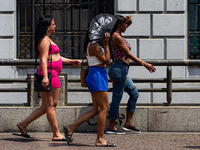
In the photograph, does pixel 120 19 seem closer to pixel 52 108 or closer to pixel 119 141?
pixel 52 108

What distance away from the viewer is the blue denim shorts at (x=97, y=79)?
5586 millimetres

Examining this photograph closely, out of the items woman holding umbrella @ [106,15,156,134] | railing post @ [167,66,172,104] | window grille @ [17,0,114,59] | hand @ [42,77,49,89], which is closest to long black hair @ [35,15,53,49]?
hand @ [42,77,49,89]

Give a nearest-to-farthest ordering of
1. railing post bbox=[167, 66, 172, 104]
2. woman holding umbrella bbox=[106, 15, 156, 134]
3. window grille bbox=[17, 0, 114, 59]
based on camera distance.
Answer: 1. woman holding umbrella bbox=[106, 15, 156, 134]
2. railing post bbox=[167, 66, 172, 104]
3. window grille bbox=[17, 0, 114, 59]

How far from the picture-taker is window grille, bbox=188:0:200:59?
11.5 metres

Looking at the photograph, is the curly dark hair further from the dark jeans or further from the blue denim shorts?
the blue denim shorts

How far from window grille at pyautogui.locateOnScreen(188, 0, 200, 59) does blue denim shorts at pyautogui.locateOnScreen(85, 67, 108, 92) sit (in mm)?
6350

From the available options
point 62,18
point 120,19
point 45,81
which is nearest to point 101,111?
point 45,81

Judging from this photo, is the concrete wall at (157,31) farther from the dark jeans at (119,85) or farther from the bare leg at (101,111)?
the bare leg at (101,111)

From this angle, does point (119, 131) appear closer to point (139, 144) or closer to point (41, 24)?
point (139, 144)

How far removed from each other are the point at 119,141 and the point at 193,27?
624 cm

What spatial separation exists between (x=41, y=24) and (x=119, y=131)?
219 cm

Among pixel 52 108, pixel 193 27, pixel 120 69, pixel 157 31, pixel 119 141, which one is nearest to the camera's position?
pixel 52 108

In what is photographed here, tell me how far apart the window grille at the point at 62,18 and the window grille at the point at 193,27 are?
84.4 inches

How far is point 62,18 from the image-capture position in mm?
11594
